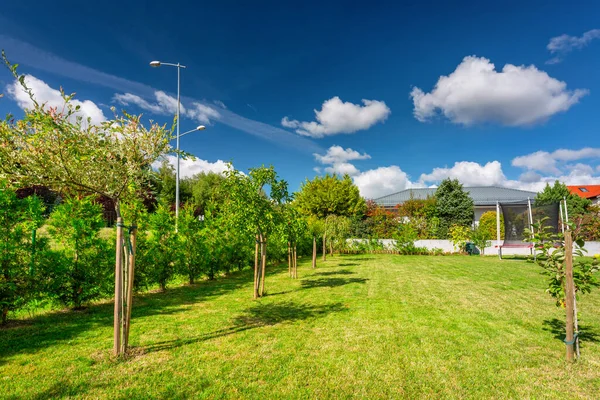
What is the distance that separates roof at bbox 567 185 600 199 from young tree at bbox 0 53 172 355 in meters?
53.4

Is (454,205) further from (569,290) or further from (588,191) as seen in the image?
(588,191)

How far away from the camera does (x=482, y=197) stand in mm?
43188

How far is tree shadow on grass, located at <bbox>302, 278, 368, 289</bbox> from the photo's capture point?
9.36 metres

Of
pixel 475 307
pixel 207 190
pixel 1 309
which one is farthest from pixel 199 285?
pixel 207 190

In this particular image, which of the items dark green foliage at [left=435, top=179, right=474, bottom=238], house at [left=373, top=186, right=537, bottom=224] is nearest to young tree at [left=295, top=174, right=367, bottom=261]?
dark green foliage at [left=435, top=179, right=474, bottom=238]

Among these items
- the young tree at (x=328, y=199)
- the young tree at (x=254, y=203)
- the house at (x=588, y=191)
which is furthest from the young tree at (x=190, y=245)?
the house at (x=588, y=191)

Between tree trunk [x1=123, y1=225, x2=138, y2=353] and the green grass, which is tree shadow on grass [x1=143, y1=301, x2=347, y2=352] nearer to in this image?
the green grass

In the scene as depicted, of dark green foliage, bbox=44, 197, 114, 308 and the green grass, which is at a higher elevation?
dark green foliage, bbox=44, 197, 114, 308

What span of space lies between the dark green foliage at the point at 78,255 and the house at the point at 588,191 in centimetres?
5214

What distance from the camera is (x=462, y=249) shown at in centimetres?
2108

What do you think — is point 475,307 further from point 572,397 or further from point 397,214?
point 397,214

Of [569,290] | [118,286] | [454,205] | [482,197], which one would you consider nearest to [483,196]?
[482,197]

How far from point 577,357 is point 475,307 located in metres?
2.71

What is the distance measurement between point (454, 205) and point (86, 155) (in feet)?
100
